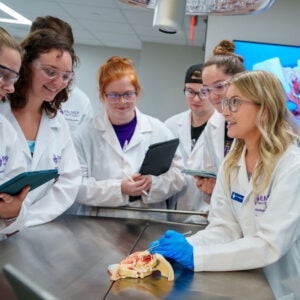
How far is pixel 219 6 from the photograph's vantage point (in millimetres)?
1382

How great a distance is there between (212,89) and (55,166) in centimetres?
88

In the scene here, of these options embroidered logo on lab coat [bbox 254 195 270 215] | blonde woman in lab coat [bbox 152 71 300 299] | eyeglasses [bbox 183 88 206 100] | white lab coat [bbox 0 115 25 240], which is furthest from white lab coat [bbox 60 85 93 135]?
embroidered logo on lab coat [bbox 254 195 270 215]

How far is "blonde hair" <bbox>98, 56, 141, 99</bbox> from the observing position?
6.20 feet

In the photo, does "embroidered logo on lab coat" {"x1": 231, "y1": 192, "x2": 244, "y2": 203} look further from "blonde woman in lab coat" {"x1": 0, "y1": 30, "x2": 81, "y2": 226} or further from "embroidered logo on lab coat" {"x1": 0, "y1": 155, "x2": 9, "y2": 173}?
"embroidered logo on lab coat" {"x1": 0, "y1": 155, "x2": 9, "y2": 173}

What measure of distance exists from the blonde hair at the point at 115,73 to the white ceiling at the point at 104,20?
213cm

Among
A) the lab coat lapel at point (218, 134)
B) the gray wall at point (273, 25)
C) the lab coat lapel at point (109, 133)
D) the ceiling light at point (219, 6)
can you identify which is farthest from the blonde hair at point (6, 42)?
the gray wall at point (273, 25)

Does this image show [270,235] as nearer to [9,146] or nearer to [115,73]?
[9,146]

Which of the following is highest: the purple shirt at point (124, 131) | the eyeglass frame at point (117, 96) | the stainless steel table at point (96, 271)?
the eyeglass frame at point (117, 96)

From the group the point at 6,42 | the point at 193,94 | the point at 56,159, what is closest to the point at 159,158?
the point at 56,159

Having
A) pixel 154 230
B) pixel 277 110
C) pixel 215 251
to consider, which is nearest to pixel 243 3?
pixel 277 110

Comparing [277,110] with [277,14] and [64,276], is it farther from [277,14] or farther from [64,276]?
[277,14]

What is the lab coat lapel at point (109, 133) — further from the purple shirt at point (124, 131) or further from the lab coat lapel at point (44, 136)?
the lab coat lapel at point (44, 136)

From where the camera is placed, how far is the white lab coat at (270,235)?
113cm

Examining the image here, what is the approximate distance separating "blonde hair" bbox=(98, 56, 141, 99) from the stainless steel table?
2.56 feet
